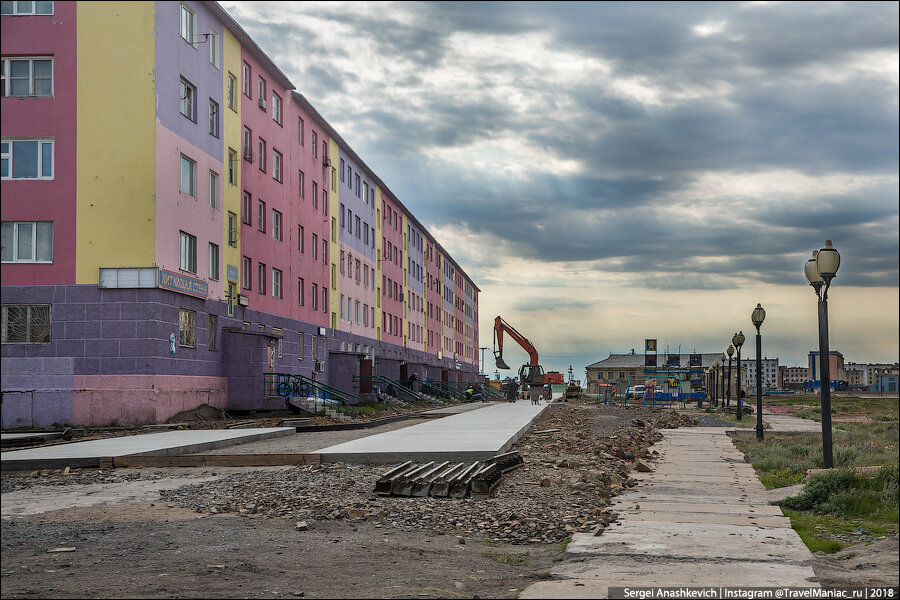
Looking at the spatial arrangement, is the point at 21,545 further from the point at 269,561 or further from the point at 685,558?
the point at 685,558

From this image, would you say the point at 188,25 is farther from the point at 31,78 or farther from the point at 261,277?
the point at 261,277

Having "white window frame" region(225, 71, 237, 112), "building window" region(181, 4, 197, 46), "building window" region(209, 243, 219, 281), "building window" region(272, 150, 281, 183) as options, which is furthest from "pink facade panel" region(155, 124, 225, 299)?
"building window" region(272, 150, 281, 183)

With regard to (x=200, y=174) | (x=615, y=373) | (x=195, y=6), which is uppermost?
(x=195, y=6)

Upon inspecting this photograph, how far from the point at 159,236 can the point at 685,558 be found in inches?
867

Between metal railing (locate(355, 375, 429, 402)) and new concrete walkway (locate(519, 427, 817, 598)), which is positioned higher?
new concrete walkway (locate(519, 427, 817, 598))

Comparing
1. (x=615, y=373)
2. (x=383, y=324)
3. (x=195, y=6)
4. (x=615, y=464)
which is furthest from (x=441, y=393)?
(x=615, y=373)

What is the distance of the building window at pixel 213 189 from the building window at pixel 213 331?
4198 millimetres

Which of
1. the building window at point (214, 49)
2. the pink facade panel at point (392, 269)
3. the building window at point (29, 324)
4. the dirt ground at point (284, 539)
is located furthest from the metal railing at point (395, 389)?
the dirt ground at point (284, 539)

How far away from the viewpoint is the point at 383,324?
206 ft

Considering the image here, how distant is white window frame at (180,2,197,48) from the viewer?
93.8 feet

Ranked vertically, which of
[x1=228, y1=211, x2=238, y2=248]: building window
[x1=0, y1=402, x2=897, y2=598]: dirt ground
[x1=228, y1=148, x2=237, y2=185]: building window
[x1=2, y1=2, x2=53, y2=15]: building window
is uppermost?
[x1=2, y1=2, x2=53, y2=15]: building window

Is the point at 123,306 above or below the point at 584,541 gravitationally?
above

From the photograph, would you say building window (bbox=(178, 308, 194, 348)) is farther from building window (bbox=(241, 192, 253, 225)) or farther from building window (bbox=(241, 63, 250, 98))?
building window (bbox=(241, 63, 250, 98))

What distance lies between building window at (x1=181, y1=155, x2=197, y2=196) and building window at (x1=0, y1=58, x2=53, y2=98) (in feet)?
15.1
